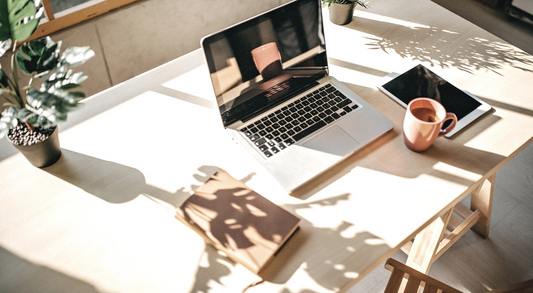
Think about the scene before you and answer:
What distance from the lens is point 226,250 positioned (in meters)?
0.77

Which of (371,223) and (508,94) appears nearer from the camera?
(371,223)

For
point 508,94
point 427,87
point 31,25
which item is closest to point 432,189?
point 427,87

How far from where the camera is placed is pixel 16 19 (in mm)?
747

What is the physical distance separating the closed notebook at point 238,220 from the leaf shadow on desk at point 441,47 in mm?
773

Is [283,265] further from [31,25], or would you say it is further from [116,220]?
[31,25]

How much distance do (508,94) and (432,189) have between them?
47 centimetres

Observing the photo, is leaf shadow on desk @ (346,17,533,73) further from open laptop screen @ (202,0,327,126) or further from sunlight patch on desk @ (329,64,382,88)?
open laptop screen @ (202,0,327,126)

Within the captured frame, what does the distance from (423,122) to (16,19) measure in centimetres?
96

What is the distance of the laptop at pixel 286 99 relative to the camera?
3.02 feet

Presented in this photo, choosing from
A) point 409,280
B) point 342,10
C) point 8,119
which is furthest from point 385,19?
point 8,119

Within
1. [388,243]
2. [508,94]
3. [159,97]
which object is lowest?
[388,243]

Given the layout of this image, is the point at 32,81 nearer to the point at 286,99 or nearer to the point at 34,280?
the point at 34,280

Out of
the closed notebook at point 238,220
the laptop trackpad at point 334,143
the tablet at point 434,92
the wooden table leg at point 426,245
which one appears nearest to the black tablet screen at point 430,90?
the tablet at point 434,92

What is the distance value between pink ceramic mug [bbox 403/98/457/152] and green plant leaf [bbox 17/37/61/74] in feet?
2.90
